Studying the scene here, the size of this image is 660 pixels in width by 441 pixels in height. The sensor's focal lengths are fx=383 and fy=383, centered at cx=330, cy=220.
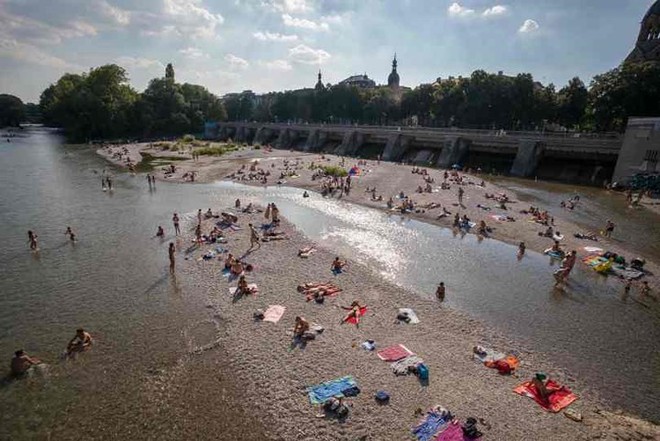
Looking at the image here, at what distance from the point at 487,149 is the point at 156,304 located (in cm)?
5167

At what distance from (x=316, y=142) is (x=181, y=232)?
5665 centimetres

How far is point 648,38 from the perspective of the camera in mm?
68562

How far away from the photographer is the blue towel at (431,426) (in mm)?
10242

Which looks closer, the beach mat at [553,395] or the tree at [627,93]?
the beach mat at [553,395]

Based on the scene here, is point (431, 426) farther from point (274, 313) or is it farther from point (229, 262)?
point (229, 262)

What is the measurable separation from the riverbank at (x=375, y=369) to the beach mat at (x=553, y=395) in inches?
11.0

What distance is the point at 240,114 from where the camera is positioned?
459ft

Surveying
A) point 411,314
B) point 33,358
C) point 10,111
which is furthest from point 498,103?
point 10,111

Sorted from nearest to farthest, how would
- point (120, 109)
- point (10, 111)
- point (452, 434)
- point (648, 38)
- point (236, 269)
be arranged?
point (452, 434) < point (236, 269) < point (648, 38) < point (120, 109) < point (10, 111)

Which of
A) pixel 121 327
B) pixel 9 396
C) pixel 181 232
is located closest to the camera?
pixel 9 396

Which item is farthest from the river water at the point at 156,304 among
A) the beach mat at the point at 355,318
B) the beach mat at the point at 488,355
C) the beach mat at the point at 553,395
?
the beach mat at the point at 355,318

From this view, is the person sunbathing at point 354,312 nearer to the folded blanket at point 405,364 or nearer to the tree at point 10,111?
the folded blanket at point 405,364

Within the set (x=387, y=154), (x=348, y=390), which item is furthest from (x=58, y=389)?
(x=387, y=154)

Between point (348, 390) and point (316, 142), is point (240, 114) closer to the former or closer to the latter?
point (316, 142)
